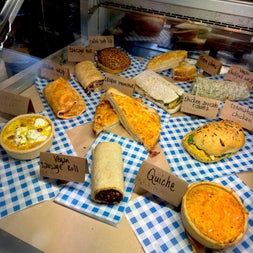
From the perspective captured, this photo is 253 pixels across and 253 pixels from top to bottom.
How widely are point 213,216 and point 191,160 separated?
0.62 metres

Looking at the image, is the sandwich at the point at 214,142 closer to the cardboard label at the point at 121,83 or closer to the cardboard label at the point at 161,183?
the cardboard label at the point at 161,183

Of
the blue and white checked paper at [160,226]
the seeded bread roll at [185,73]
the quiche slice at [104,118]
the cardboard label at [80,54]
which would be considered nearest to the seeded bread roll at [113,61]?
the cardboard label at [80,54]

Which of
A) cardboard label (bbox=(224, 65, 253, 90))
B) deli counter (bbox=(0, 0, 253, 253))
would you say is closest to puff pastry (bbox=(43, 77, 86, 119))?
deli counter (bbox=(0, 0, 253, 253))

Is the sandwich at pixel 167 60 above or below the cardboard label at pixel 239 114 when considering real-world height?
above

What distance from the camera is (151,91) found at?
247cm

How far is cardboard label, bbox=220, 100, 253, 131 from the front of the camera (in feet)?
7.11

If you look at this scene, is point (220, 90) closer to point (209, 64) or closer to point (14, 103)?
point (209, 64)

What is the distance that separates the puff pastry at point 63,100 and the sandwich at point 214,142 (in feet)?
3.44

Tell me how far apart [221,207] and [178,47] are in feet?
7.45

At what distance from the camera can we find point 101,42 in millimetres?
3072

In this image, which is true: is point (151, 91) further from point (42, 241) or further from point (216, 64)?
point (42, 241)

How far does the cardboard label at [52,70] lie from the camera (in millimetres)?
2582

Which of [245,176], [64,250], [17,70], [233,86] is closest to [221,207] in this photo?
[245,176]

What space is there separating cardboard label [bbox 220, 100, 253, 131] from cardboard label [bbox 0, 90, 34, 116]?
5.66ft
